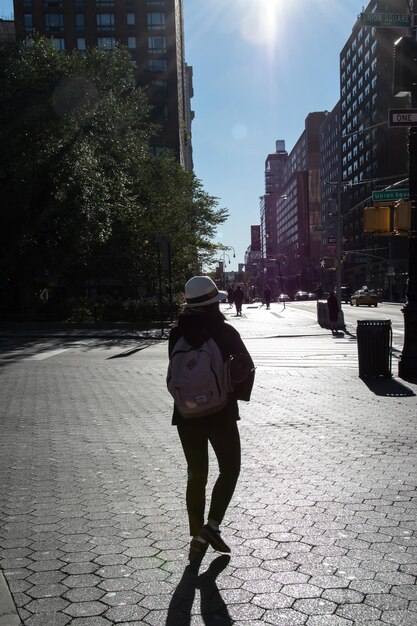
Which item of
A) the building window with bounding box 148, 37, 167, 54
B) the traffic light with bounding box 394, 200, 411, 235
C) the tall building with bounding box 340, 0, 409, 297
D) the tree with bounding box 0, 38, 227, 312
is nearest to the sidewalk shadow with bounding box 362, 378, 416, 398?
the traffic light with bounding box 394, 200, 411, 235

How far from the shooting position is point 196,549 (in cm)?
370

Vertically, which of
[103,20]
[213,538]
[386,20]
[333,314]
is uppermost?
[103,20]

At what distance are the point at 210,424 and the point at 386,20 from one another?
9.37 m

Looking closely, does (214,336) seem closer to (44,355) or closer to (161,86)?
(44,355)

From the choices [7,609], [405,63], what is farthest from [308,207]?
[7,609]

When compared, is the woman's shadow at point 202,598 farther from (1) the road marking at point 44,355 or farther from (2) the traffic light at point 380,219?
(1) the road marking at point 44,355

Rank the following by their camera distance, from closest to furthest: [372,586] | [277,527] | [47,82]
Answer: [372,586], [277,527], [47,82]

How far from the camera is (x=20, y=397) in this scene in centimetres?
1003

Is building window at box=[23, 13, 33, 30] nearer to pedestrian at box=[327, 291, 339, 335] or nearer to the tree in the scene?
the tree

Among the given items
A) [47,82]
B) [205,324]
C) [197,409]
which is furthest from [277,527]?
[47,82]

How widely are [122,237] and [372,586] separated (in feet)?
97.4

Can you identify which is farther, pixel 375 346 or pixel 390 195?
pixel 390 195

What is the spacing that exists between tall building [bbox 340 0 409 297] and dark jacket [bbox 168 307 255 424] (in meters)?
78.7

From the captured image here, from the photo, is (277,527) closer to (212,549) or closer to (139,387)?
(212,549)
